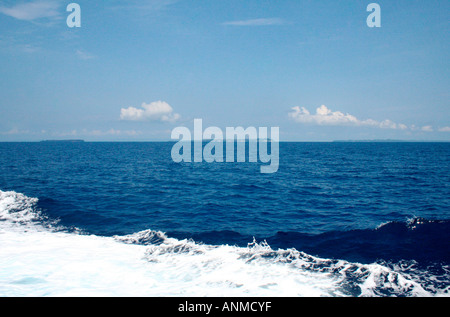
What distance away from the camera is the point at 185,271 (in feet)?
33.6

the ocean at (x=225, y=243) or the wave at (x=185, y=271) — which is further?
the ocean at (x=225, y=243)

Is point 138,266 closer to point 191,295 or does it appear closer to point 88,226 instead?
point 191,295

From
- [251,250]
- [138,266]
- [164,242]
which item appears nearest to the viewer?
[138,266]

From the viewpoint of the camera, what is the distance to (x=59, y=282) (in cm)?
948

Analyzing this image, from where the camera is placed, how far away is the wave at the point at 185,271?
8.84 m

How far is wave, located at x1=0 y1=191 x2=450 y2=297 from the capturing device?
8836mm

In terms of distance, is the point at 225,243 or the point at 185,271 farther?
the point at 225,243

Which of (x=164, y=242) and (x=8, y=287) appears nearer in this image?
(x=8, y=287)

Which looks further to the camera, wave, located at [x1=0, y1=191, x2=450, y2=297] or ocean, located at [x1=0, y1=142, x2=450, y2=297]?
ocean, located at [x1=0, y1=142, x2=450, y2=297]
